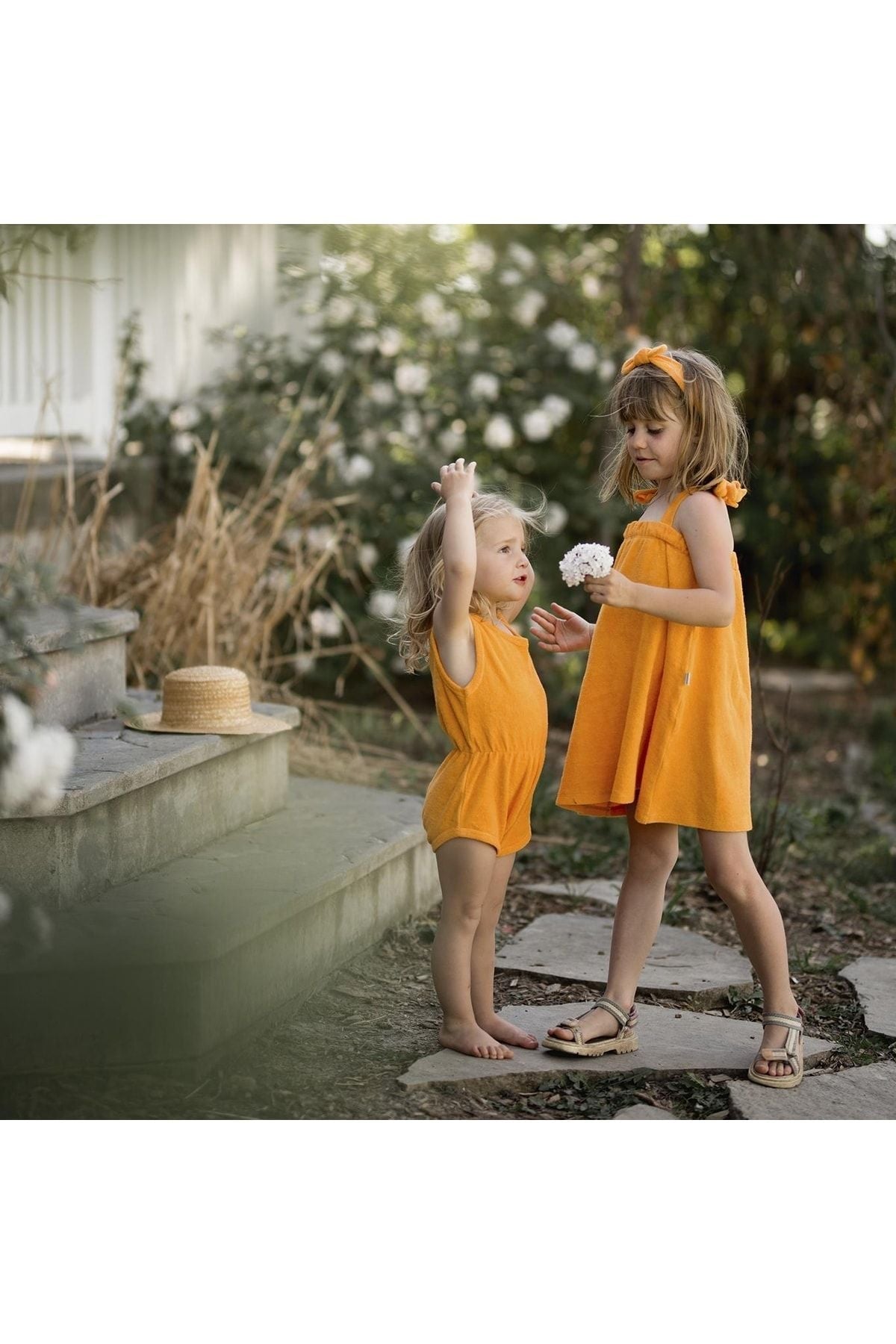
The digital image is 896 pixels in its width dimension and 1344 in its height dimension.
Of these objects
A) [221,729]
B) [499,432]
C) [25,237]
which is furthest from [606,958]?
[499,432]

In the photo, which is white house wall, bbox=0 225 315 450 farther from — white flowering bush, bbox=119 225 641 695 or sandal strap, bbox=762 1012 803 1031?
sandal strap, bbox=762 1012 803 1031

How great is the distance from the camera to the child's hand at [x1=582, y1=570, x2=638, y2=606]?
2.47 m

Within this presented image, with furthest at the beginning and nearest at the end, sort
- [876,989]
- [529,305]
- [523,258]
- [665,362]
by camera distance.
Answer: [523,258] < [529,305] < [876,989] < [665,362]

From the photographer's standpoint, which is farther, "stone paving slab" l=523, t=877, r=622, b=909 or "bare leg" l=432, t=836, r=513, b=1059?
"stone paving slab" l=523, t=877, r=622, b=909

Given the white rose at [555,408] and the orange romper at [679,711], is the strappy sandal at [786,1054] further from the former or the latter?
the white rose at [555,408]

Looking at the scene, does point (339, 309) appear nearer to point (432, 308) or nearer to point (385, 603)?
point (432, 308)

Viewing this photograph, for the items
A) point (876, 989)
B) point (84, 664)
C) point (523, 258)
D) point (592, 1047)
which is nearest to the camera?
point (592, 1047)

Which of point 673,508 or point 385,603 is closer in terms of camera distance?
point 673,508

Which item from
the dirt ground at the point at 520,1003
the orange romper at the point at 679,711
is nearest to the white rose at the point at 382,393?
the dirt ground at the point at 520,1003

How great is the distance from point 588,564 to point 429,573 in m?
0.34

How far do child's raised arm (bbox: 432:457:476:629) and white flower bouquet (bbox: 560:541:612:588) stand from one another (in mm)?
168

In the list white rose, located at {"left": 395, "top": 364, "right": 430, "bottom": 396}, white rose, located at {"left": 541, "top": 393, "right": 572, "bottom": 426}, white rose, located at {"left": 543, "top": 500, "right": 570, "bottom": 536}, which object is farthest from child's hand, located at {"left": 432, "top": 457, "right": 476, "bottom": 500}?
white rose, located at {"left": 541, "top": 393, "right": 572, "bottom": 426}

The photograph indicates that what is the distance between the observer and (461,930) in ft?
8.57

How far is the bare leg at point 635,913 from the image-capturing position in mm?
2715
